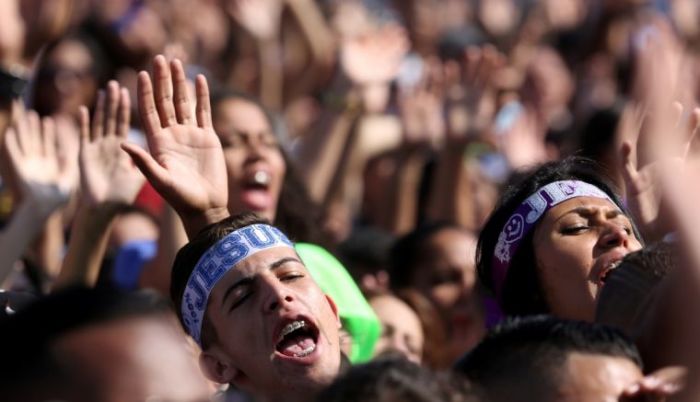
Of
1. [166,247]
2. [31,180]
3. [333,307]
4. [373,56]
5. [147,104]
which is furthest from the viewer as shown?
[373,56]

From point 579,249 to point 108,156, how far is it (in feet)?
5.37

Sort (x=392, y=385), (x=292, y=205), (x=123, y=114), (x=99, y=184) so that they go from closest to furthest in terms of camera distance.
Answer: (x=392, y=385) < (x=99, y=184) < (x=123, y=114) < (x=292, y=205)

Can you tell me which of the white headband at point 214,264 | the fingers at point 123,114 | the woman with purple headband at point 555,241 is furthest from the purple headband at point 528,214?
the fingers at point 123,114

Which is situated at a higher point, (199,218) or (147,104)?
(147,104)

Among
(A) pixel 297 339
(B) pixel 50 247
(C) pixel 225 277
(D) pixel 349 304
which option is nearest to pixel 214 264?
(C) pixel 225 277

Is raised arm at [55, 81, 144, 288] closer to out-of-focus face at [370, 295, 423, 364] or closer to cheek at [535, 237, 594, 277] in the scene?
A: out-of-focus face at [370, 295, 423, 364]

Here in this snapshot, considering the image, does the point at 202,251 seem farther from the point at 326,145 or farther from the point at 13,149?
the point at 326,145

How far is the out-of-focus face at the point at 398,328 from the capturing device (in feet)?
16.0

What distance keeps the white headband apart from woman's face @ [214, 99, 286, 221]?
3.15 ft

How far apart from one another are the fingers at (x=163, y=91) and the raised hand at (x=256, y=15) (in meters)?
3.67

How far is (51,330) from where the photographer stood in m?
2.49

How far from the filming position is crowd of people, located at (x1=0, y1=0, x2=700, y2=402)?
270cm

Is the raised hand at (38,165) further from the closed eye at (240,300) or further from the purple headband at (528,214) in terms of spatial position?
the purple headband at (528,214)

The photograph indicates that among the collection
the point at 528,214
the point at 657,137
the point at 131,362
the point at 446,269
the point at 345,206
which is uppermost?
the point at 657,137
